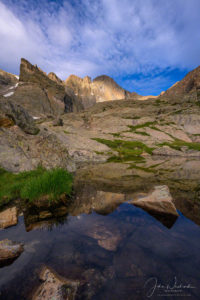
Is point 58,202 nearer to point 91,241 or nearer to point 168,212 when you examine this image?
point 91,241

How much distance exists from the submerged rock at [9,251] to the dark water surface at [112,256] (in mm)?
187

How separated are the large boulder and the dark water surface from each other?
1349cm

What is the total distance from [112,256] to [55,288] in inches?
73.6

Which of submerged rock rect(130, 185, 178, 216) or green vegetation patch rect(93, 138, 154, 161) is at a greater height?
green vegetation patch rect(93, 138, 154, 161)

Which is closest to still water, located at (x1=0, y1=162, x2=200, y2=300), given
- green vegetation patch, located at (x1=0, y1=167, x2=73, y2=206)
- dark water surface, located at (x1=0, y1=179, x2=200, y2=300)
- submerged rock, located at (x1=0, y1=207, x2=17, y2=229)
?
dark water surface, located at (x1=0, y1=179, x2=200, y2=300)

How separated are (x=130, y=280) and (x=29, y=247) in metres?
3.40

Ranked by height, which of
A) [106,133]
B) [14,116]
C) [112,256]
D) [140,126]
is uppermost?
[140,126]

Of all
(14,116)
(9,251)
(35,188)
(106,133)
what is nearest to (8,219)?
(35,188)

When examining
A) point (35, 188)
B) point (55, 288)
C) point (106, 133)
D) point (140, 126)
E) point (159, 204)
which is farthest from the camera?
point (140, 126)

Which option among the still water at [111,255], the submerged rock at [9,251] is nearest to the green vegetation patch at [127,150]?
the still water at [111,255]

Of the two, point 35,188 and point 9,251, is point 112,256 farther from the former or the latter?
point 35,188

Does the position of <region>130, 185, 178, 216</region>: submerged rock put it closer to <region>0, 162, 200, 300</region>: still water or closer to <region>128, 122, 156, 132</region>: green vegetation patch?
<region>0, 162, 200, 300</region>: still water

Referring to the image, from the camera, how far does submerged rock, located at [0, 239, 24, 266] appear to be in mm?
4270

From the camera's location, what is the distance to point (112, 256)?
4.52 m
